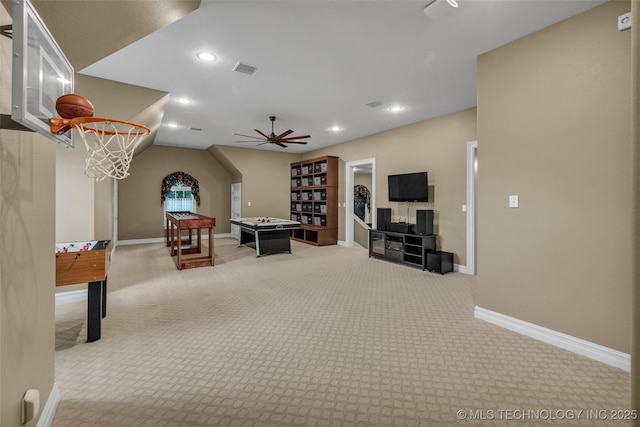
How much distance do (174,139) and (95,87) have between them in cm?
378

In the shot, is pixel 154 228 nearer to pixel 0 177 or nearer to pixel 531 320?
pixel 0 177

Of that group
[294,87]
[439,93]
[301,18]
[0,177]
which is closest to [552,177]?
[439,93]

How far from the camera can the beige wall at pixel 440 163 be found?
15.4 ft

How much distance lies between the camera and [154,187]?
7.87 m

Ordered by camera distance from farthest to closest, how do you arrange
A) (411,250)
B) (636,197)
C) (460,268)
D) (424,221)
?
(411,250) < (424,221) < (460,268) < (636,197)

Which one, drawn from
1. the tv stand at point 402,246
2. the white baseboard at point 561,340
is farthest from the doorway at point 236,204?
the white baseboard at point 561,340

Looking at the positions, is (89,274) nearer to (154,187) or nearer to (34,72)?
(34,72)

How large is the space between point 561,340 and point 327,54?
3.34 metres

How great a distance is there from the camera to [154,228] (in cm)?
791

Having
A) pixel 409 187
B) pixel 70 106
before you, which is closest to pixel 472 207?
pixel 409 187

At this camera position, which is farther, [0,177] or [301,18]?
[301,18]

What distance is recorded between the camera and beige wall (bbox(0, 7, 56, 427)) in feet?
3.61

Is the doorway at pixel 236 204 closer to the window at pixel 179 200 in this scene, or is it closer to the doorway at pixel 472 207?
the window at pixel 179 200

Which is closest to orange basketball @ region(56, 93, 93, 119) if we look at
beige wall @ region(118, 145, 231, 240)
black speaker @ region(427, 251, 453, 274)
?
black speaker @ region(427, 251, 453, 274)
